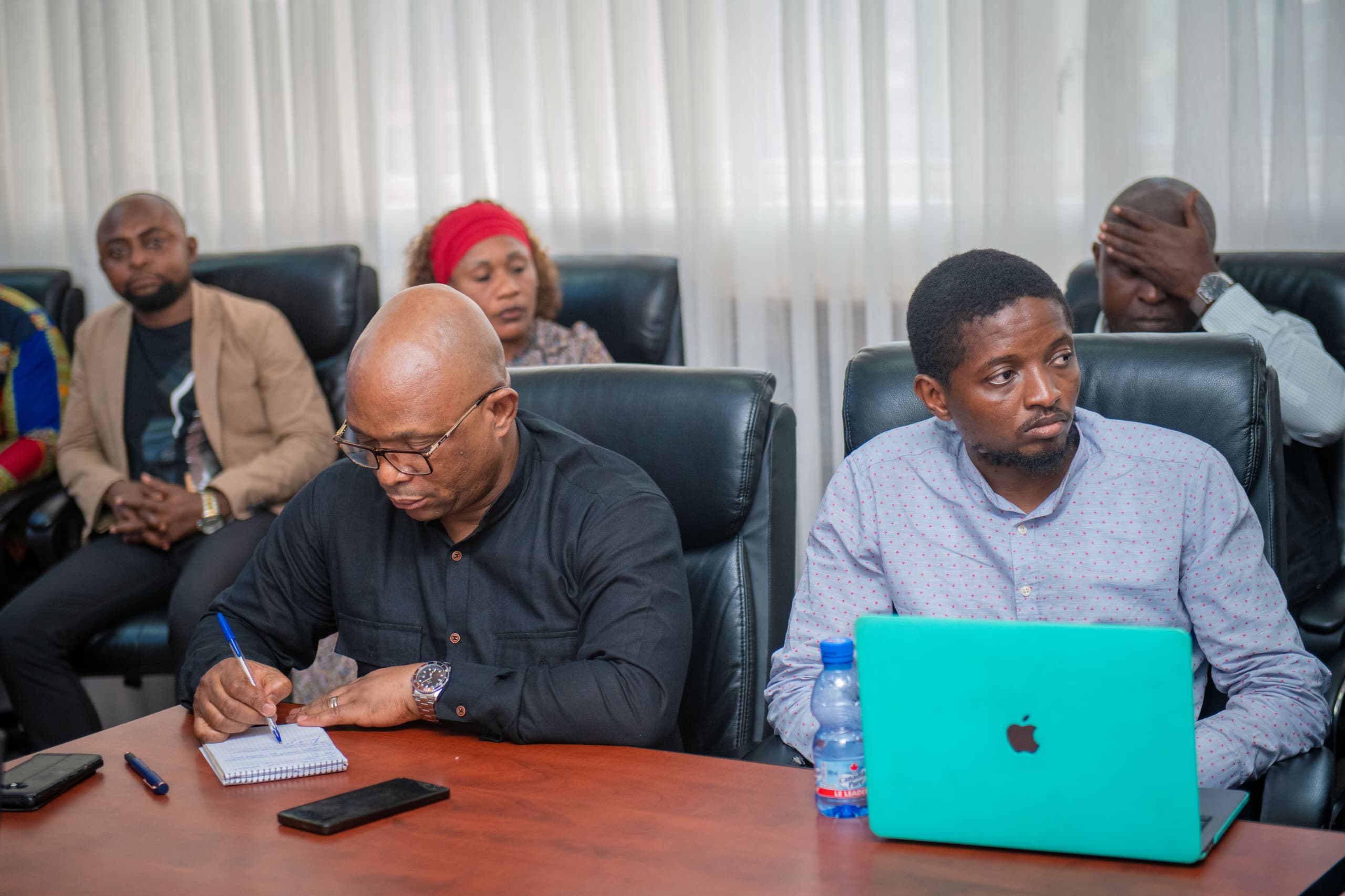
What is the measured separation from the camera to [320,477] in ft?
6.13

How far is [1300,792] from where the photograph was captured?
1.39m

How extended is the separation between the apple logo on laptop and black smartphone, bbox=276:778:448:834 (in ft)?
1.85

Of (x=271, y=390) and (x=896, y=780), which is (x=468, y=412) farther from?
(x=271, y=390)

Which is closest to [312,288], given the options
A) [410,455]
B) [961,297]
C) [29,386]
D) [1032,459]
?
[29,386]

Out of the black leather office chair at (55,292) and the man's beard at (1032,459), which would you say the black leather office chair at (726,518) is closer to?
the man's beard at (1032,459)

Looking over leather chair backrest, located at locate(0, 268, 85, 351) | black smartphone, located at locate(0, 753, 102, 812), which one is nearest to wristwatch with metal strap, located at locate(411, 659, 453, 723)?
black smartphone, located at locate(0, 753, 102, 812)

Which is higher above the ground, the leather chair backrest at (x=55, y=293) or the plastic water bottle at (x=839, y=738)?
the leather chair backrest at (x=55, y=293)

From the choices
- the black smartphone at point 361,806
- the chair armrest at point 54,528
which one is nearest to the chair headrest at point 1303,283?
the black smartphone at point 361,806

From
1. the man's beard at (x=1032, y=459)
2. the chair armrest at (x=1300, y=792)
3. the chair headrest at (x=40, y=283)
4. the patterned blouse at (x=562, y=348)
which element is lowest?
the chair armrest at (x=1300, y=792)

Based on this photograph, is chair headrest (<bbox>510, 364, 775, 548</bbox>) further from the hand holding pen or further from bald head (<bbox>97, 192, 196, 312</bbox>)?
bald head (<bbox>97, 192, 196, 312</bbox>)

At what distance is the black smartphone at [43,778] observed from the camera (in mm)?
1312

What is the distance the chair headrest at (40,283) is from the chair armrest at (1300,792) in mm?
3317

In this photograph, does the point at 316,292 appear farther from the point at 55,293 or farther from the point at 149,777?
the point at 149,777

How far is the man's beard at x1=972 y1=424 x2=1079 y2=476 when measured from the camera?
1.60 m
